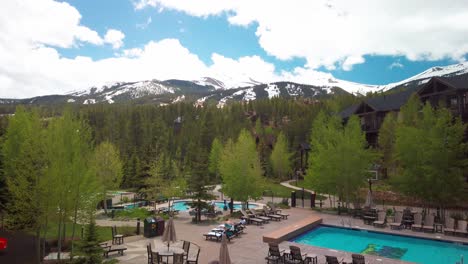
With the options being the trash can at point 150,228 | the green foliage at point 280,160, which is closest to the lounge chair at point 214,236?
the trash can at point 150,228

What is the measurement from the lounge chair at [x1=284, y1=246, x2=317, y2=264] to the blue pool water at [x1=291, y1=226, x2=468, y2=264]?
17.6ft

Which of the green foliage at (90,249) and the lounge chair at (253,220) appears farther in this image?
the lounge chair at (253,220)

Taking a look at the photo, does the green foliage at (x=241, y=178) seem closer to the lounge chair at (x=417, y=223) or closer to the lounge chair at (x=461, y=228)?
the lounge chair at (x=417, y=223)

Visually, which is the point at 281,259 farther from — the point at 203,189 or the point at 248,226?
the point at 203,189

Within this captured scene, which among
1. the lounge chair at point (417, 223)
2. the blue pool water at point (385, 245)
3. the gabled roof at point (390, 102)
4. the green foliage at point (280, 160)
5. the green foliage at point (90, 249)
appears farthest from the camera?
the green foliage at point (280, 160)

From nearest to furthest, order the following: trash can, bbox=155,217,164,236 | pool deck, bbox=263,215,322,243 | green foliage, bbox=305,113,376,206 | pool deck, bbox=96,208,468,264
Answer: pool deck, bbox=96,208,468,264, pool deck, bbox=263,215,322,243, trash can, bbox=155,217,164,236, green foliage, bbox=305,113,376,206

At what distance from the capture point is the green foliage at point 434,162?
24953mm

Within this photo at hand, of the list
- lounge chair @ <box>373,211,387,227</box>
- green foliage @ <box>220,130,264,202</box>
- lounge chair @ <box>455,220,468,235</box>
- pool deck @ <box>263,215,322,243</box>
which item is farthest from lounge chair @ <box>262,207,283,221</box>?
lounge chair @ <box>455,220,468,235</box>

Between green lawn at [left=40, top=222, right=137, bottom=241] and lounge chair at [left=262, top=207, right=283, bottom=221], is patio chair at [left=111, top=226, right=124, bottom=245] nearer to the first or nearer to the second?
green lawn at [left=40, top=222, right=137, bottom=241]

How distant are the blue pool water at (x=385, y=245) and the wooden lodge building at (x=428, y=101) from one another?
71.7 ft

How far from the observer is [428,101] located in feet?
125

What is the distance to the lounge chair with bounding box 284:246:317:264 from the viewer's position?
15945 millimetres

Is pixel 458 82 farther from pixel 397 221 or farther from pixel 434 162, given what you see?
pixel 397 221

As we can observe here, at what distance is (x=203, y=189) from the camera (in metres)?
28.0
